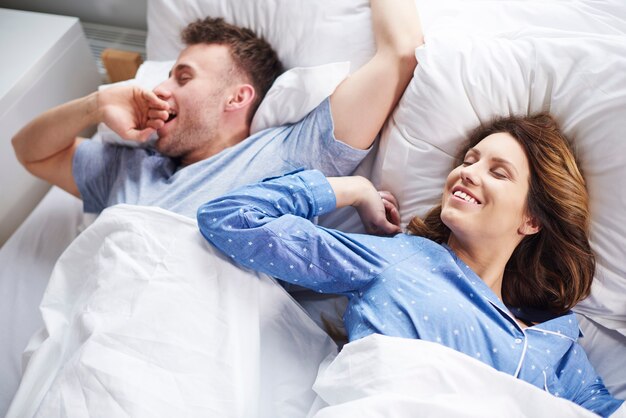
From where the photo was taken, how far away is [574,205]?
98 centimetres

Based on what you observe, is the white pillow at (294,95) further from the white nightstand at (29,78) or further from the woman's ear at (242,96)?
the white nightstand at (29,78)

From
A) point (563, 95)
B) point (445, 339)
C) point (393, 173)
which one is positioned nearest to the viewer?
point (445, 339)

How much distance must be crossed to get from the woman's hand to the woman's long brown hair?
6 cm

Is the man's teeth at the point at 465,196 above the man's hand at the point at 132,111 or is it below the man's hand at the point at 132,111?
above

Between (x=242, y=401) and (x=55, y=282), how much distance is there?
493 millimetres

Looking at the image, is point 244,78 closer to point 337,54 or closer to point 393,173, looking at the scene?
point 337,54

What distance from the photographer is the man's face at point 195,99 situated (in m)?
1.27

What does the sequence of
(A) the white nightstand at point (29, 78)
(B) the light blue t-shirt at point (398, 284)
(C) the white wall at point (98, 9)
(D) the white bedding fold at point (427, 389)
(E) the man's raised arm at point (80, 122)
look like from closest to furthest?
(D) the white bedding fold at point (427, 389) → (B) the light blue t-shirt at point (398, 284) → (E) the man's raised arm at point (80, 122) → (A) the white nightstand at point (29, 78) → (C) the white wall at point (98, 9)

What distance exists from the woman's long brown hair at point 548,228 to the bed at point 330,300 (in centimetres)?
4

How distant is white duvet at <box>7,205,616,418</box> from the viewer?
0.82m

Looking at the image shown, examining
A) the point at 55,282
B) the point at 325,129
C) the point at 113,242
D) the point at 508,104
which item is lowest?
the point at 55,282

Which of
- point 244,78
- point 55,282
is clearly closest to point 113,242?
point 55,282

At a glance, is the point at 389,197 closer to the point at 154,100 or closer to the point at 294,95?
the point at 294,95

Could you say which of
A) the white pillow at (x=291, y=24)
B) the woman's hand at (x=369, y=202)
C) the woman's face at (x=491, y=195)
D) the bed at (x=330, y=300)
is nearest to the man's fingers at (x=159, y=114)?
the bed at (x=330, y=300)
